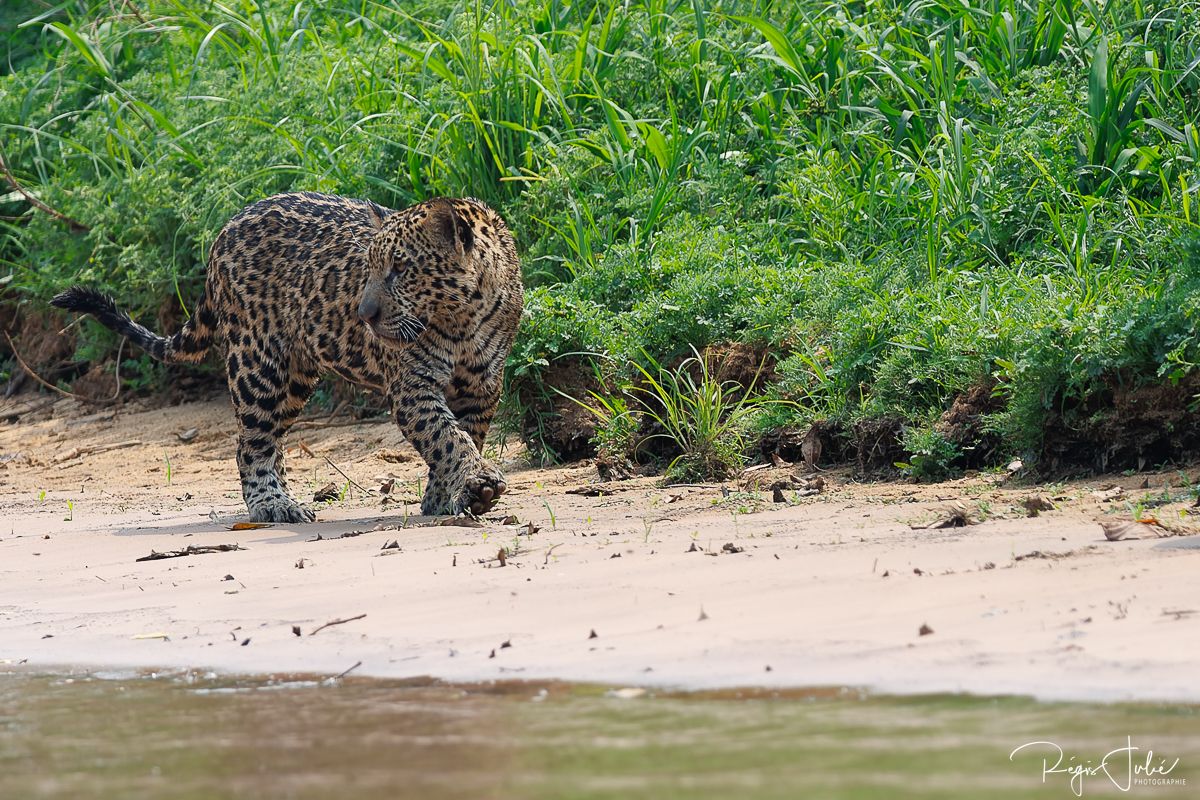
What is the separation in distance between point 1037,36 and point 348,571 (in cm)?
539

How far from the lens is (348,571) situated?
5305 millimetres

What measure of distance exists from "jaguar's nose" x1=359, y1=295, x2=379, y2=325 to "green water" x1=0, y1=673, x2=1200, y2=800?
318cm

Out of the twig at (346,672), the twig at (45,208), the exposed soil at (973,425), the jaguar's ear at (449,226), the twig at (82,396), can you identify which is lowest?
the twig at (82,396)

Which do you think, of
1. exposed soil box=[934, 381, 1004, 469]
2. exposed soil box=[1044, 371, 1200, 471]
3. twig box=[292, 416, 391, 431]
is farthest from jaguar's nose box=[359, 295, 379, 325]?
exposed soil box=[1044, 371, 1200, 471]

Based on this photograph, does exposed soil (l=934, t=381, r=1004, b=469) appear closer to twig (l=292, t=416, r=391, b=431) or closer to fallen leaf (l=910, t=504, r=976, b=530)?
fallen leaf (l=910, t=504, r=976, b=530)

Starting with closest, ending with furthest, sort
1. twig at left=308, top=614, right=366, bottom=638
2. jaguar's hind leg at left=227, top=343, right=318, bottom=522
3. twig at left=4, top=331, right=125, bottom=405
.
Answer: twig at left=308, top=614, right=366, bottom=638 → jaguar's hind leg at left=227, top=343, right=318, bottom=522 → twig at left=4, top=331, right=125, bottom=405

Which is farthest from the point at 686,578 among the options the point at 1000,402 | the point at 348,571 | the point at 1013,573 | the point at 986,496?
the point at 1000,402

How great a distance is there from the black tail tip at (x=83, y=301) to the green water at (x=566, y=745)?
165 inches

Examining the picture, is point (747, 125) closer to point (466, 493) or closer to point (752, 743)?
point (466, 493)

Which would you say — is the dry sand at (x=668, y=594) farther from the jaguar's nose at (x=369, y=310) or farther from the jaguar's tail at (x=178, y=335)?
the jaguar's tail at (x=178, y=335)

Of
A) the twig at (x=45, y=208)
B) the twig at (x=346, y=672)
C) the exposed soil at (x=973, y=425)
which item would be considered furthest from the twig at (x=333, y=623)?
the twig at (x=45, y=208)

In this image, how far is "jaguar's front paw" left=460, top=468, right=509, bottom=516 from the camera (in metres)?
6.39

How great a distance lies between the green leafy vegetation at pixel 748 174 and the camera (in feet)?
21.7

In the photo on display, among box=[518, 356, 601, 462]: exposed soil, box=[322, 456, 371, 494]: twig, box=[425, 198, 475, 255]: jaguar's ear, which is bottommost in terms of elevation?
box=[322, 456, 371, 494]: twig
